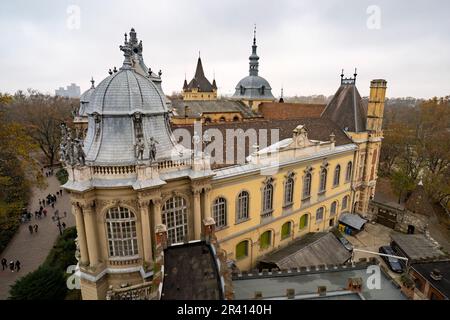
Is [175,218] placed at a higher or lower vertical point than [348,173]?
higher

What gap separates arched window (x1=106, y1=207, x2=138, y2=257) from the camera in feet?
59.6

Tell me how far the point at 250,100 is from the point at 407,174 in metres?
32.3

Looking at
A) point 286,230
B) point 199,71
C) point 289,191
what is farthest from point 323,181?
point 199,71

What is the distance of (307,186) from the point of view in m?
30.9

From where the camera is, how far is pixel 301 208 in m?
30.6

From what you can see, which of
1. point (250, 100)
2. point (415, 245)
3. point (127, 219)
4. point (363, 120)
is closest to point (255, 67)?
point (250, 100)

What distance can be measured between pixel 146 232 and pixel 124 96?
8756 millimetres

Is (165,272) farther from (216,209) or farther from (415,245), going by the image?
(415,245)

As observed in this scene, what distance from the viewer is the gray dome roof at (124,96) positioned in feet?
59.2

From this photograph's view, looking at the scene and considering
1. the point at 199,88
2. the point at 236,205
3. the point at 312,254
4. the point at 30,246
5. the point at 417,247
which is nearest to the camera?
the point at 236,205

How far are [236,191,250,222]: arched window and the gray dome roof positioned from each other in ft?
34.3

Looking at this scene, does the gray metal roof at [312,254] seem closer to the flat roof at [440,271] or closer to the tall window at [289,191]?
the tall window at [289,191]

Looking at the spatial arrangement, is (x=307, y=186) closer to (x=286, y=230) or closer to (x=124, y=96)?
(x=286, y=230)

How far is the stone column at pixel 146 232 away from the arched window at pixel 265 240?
12.7 m
